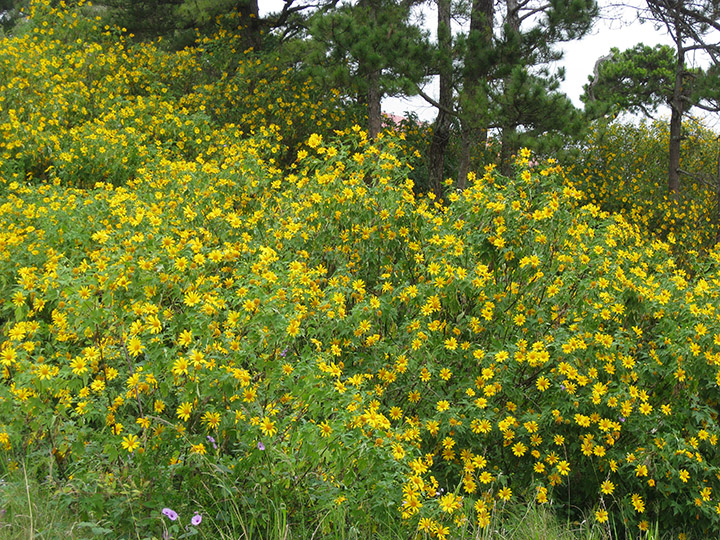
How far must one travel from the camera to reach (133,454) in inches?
96.7

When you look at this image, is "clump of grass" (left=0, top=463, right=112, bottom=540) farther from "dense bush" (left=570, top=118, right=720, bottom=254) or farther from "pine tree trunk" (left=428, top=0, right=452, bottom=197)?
"dense bush" (left=570, top=118, right=720, bottom=254)

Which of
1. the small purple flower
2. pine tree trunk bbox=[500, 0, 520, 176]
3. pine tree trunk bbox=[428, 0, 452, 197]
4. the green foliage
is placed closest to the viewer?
the small purple flower

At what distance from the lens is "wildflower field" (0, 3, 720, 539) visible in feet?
8.04

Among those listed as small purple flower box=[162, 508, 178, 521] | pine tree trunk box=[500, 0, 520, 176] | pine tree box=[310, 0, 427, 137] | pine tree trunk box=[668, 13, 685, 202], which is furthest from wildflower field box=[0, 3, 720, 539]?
pine tree trunk box=[668, 13, 685, 202]

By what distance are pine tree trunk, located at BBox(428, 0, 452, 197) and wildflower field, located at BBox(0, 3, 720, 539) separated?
12.6 ft

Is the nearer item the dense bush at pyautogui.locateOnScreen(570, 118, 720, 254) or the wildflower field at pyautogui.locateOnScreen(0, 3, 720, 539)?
the wildflower field at pyautogui.locateOnScreen(0, 3, 720, 539)

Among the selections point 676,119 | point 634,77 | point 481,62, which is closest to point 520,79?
point 481,62

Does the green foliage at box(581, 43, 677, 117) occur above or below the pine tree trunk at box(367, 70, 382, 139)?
above

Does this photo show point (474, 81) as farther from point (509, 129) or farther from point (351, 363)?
point (351, 363)

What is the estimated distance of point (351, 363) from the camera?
375 centimetres

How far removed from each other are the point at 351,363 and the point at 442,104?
6616mm

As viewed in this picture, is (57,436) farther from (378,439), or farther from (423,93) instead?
(423,93)

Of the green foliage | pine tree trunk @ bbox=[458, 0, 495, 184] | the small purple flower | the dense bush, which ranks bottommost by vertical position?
the small purple flower

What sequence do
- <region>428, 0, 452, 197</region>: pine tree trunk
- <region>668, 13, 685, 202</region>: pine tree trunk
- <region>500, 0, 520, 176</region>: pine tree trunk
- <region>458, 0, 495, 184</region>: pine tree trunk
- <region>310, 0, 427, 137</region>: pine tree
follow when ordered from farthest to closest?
1. <region>668, 13, 685, 202</region>: pine tree trunk
2. <region>428, 0, 452, 197</region>: pine tree trunk
3. <region>500, 0, 520, 176</region>: pine tree trunk
4. <region>458, 0, 495, 184</region>: pine tree trunk
5. <region>310, 0, 427, 137</region>: pine tree
